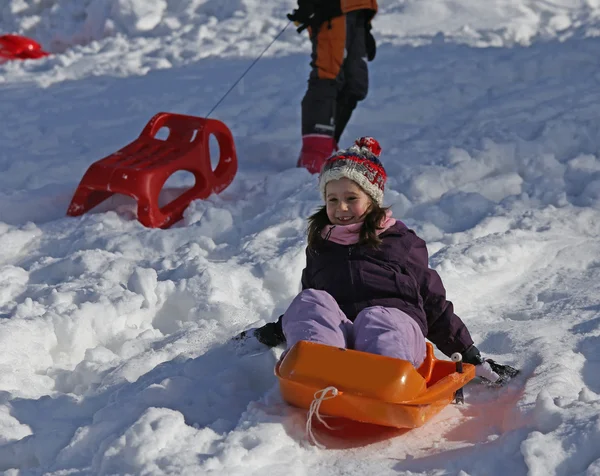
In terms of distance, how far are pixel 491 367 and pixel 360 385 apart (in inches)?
24.9

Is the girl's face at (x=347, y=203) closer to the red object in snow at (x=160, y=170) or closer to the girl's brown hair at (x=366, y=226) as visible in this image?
the girl's brown hair at (x=366, y=226)

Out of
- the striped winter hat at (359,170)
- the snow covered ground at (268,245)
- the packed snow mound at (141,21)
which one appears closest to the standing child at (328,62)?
the snow covered ground at (268,245)

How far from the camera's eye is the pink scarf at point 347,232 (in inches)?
114

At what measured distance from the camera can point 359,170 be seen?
293 centimetres

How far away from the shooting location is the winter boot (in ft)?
16.2

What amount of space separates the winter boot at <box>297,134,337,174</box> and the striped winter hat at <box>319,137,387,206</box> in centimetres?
191

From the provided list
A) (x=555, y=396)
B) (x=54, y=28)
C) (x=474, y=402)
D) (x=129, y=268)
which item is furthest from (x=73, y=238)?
(x=54, y=28)

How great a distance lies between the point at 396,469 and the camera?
7.75 feet

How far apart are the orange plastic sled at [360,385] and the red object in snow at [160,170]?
209 centimetres

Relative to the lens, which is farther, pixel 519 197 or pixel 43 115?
pixel 43 115

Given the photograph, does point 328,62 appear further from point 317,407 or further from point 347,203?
point 317,407

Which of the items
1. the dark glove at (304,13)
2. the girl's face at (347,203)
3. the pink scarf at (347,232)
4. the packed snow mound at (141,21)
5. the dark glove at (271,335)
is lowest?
the packed snow mound at (141,21)

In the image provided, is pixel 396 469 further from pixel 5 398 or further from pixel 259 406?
pixel 5 398

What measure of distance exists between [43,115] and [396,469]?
15.2ft
